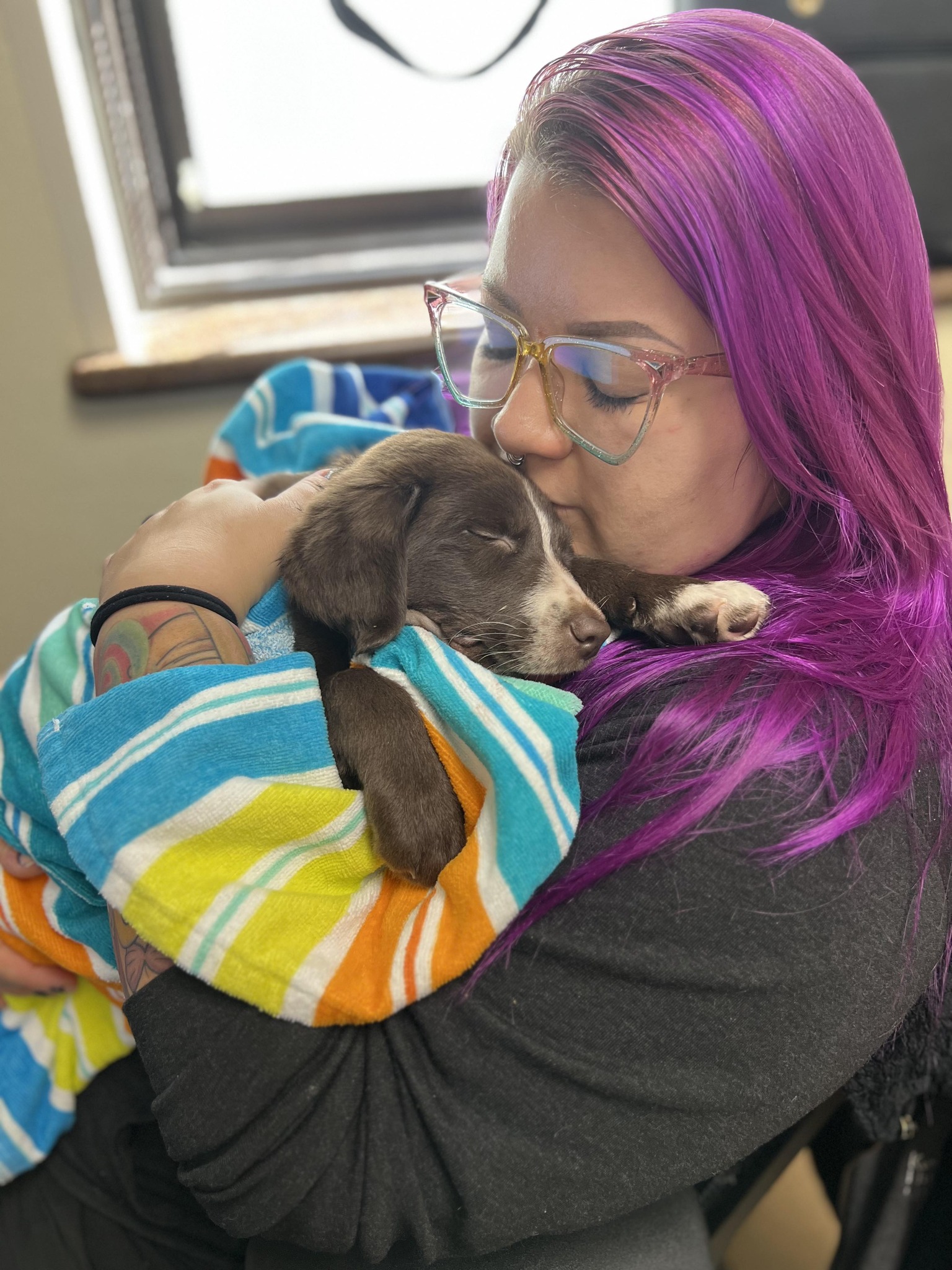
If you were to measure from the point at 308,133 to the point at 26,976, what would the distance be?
258cm

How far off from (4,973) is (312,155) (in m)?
2.56

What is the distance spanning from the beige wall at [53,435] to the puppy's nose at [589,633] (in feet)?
5.02

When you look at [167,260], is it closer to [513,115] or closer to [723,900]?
[513,115]

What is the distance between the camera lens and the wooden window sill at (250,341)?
2.17 metres

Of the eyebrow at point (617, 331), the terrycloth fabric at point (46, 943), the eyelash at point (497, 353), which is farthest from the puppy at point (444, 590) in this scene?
the terrycloth fabric at point (46, 943)

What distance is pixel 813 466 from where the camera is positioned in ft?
3.52

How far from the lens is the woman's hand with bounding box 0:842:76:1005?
3.82ft

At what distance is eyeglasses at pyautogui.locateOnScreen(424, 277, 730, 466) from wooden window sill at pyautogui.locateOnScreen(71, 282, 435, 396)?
115 cm

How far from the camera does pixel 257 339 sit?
233 centimetres

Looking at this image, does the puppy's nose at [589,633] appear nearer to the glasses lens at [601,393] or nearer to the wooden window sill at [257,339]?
the glasses lens at [601,393]

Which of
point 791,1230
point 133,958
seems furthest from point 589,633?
point 791,1230

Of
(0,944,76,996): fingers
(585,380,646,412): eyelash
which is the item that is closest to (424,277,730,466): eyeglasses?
(585,380,646,412): eyelash

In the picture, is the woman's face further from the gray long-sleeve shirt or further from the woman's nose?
the gray long-sleeve shirt

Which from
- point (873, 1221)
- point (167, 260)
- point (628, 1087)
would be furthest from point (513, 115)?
point (167, 260)
